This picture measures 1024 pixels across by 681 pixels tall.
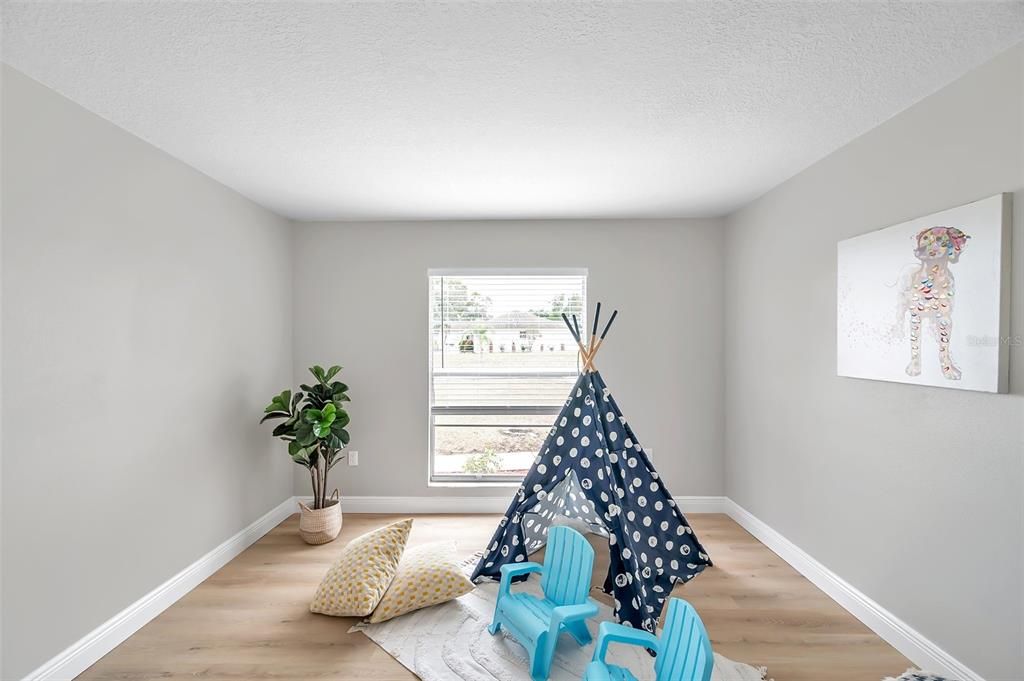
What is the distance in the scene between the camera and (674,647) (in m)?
1.68

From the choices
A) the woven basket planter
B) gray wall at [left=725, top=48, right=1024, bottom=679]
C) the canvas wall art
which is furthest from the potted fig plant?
the canvas wall art

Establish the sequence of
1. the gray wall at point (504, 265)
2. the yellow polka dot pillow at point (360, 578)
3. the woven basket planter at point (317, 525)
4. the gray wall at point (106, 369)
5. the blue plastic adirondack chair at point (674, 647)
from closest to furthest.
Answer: the blue plastic adirondack chair at point (674, 647), the gray wall at point (106, 369), the yellow polka dot pillow at point (360, 578), the woven basket planter at point (317, 525), the gray wall at point (504, 265)

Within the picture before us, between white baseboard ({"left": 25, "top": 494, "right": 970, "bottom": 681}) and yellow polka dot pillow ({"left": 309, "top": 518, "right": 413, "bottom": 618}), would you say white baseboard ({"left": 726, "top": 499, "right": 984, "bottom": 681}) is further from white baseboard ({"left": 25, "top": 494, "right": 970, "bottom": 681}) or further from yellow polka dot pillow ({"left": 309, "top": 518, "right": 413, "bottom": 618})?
yellow polka dot pillow ({"left": 309, "top": 518, "right": 413, "bottom": 618})

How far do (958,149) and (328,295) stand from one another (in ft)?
13.6

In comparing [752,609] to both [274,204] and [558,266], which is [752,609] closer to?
[558,266]

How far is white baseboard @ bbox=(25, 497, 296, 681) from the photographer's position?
2.18 m

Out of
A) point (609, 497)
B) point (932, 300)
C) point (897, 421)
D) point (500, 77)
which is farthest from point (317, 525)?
point (932, 300)

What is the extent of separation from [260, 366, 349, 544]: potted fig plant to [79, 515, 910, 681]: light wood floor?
26 centimetres

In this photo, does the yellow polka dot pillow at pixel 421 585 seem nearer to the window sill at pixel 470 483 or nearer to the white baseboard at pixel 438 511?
the white baseboard at pixel 438 511

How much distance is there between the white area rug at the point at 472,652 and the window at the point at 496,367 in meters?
1.73

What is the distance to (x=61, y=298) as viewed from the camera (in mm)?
2201

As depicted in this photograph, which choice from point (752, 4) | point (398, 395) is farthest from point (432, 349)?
point (752, 4)

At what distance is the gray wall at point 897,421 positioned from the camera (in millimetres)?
1929

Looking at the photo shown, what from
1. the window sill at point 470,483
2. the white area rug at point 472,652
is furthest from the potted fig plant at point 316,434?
the white area rug at point 472,652
